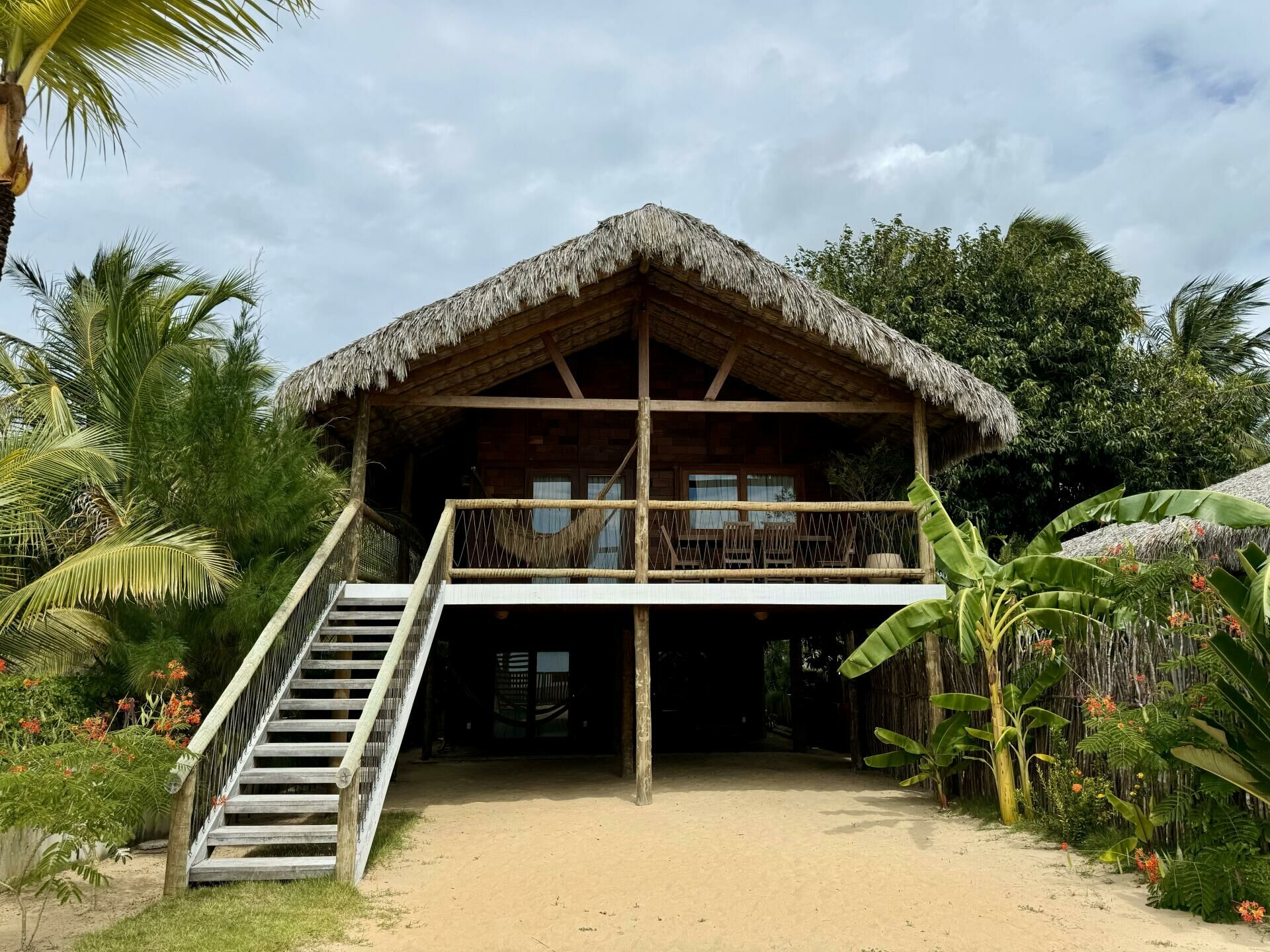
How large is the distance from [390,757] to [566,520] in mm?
4658

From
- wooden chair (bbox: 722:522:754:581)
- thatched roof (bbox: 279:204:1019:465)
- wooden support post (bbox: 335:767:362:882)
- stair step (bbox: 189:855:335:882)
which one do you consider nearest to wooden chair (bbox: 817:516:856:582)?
wooden chair (bbox: 722:522:754:581)

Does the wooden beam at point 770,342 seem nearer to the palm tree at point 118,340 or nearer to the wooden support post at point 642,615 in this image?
the wooden support post at point 642,615

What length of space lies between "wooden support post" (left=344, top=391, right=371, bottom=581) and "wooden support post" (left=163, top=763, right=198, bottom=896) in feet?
10.3

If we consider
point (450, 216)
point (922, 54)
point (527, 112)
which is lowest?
point (922, 54)

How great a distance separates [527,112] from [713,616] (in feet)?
21.9

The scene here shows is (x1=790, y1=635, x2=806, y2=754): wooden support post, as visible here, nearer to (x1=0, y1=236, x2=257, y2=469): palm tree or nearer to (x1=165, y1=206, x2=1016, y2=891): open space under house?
(x1=165, y1=206, x2=1016, y2=891): open space under house

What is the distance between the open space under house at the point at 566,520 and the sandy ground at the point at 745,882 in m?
0.72

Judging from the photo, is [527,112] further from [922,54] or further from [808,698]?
[808,698]

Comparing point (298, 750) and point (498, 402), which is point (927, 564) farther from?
point (298, 750)

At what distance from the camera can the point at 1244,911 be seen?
174 inches

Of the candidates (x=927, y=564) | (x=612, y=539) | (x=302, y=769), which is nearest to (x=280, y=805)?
(x=302, y=769)

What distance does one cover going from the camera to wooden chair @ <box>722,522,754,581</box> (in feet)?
31.4

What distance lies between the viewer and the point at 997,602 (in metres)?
6.93

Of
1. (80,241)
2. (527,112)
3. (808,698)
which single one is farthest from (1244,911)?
(80,241)
